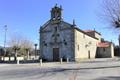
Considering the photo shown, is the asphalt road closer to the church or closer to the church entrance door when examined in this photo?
the church

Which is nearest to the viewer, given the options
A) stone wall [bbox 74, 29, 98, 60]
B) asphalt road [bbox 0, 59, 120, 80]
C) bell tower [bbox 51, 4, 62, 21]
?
asphalt road [bbox 0, 59, 120, 80]

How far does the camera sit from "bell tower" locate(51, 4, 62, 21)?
5338 cm

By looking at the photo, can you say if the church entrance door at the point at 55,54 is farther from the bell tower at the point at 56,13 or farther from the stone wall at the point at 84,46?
the bell tower at the point at 56,13

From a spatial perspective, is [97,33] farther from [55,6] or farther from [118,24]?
[118,24]

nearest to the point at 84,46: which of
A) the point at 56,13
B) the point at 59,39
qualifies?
the point at 59,39

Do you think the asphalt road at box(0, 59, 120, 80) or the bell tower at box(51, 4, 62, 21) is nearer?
the asphalt road at box(0, 59, 120, 80)

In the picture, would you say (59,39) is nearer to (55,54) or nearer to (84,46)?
(55,54)

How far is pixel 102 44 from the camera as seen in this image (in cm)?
7594

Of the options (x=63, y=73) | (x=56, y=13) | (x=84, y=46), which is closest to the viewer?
(x=63, y=73)

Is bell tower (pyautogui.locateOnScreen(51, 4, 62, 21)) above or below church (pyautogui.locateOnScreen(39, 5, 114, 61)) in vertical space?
above

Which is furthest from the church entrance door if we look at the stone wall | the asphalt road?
the asphalt road

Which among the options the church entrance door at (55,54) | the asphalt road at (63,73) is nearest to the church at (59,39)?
the church entrance door at (55,54)

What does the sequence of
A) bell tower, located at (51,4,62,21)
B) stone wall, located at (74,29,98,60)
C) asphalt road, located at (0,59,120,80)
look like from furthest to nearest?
bell tower, located at (51,4,62,21) < stone wall, located at (74,29,98,60) < asphalt road, located at (0,59,120,80)

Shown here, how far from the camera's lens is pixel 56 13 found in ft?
176
